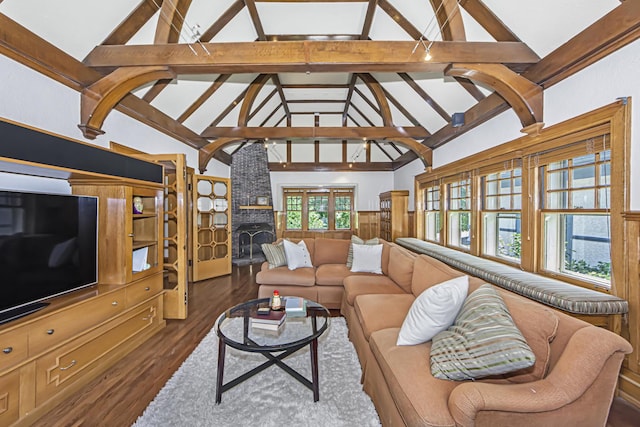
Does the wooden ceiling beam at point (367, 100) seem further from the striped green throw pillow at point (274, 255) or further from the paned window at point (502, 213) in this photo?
the striped green throw pillow at point (274, 255)

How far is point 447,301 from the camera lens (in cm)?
167

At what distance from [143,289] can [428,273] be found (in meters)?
2.80

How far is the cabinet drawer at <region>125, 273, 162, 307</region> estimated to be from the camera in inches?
103

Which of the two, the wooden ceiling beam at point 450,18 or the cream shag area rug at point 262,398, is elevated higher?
the wooden ceiling beam at point 450,18

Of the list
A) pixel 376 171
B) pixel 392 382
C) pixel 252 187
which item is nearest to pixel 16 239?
pixel 392 382

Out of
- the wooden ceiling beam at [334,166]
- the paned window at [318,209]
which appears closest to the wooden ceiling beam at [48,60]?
the wooden ceiling beam at [334,166]

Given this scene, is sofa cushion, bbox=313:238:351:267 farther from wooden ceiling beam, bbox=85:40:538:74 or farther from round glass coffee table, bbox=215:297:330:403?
wooden ceiling beam, bbox=85:40:538:74

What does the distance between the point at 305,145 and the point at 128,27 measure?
5679 mm

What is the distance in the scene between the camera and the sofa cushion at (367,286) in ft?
9.78

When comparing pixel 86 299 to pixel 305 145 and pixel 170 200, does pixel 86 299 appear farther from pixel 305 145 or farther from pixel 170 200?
pixel 305 145

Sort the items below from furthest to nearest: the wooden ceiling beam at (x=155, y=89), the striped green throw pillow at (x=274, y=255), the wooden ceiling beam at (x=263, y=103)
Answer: the wooden ceiling beam at (x=263, y=103), the striped green throw pillow at (x=274, y=255), the wooden ceiling beam at (x=155, y=89)

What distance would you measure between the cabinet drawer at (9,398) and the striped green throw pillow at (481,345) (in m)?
2.37

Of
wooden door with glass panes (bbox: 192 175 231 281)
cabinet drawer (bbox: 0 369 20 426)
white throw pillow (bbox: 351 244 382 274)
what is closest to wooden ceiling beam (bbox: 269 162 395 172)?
wooden door with glass panes (bbox: 192 175 231 281)

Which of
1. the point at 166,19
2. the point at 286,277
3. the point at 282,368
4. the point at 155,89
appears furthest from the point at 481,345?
the point at 155,89
